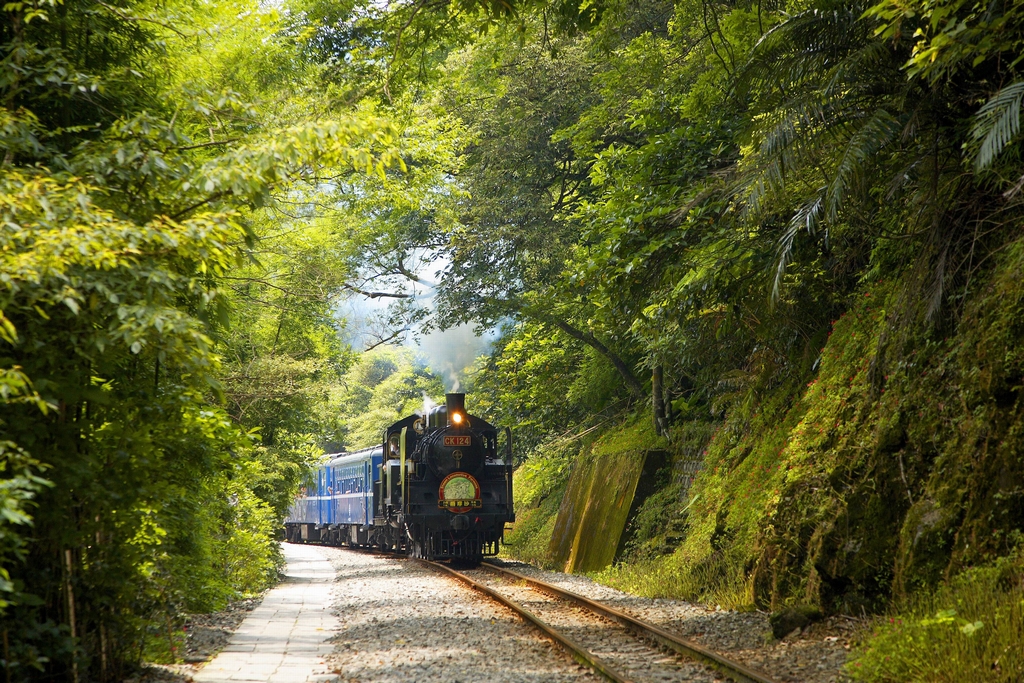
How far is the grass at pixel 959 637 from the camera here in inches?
238

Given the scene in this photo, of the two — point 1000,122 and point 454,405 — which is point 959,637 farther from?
point 454,405

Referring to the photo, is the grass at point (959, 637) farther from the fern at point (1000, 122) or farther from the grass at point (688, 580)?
the grass at point (688, 580)

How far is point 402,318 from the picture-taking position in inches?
1060

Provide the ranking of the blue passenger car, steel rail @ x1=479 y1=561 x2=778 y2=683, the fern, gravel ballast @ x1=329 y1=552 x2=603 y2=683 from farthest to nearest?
the blue passenger car < gravel ballast @ x1=329 y1=552 x2=603 y2=683 < steel rail @ x1=479 y1=561 x2=778 y2=683 < the fern

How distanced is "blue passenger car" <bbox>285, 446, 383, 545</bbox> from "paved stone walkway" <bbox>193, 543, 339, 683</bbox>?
6761 millimetres

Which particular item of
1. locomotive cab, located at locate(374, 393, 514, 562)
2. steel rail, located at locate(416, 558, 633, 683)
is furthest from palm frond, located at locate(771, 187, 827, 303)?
locomotive cab, located at locate(374, 393, 514, 562)

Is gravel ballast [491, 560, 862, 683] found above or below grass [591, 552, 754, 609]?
below

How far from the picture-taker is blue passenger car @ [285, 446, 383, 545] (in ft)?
88.5

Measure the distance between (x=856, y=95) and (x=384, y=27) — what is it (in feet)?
16.9

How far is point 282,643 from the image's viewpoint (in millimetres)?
10117

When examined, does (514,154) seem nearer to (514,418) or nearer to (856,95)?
(514,418)

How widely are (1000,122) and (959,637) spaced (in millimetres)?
3545

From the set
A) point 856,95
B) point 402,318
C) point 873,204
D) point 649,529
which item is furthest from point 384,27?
point 402,318

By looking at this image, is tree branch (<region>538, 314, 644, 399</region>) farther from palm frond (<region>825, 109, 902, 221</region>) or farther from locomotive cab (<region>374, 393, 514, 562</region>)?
palm frond (<region>825, 109, 902, 221</region>)
